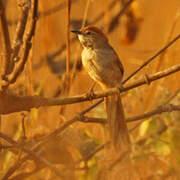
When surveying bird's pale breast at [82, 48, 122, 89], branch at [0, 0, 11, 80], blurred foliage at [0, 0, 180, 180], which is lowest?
blurred foliage at [0, 0, 180, 180]

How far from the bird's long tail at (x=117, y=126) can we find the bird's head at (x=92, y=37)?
0.38 meters

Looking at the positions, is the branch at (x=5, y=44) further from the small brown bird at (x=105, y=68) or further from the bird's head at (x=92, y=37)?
the bird's head at (x=92, y=37)

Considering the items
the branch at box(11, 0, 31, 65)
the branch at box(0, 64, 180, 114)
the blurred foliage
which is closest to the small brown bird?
the blurred foliage

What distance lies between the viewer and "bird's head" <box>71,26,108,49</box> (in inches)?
Answer: 110

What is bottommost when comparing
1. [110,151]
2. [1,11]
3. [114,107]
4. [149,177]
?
[149,177]

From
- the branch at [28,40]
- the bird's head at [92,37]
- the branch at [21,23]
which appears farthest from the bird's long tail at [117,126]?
the branch at [28,40]

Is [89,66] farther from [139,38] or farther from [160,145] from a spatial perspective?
[139,38]

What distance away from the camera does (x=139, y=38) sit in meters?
4.93

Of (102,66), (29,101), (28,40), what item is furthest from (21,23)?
(102,66)

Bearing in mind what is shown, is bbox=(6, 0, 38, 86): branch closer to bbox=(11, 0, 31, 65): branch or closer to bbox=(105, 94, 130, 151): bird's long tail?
bbox=(11, 0, 31, 65): branch

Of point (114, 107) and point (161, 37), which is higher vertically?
point (161, 37)

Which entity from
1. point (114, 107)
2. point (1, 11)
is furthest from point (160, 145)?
point (1, 11)

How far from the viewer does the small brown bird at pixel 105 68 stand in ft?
8.48

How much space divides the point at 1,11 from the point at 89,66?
49.8 inches
